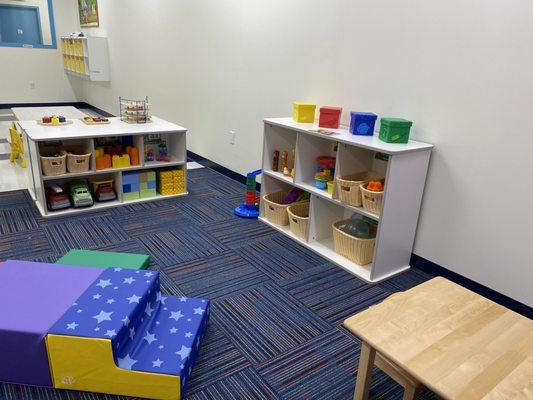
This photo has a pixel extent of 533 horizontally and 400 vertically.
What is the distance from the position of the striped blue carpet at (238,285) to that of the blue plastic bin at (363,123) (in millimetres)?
905

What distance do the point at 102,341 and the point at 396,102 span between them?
2191 mm

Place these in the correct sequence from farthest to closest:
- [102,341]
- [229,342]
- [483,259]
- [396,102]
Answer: [396,102]
[483,259]
[229,342]
[102,341]

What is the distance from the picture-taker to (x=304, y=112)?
121 inches

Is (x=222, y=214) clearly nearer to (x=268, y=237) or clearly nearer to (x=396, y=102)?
(x=268, y=237)

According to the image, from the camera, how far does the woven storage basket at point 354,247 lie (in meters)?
2.65

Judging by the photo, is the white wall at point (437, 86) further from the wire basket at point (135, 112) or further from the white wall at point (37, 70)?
the white wall at point (37, 70)

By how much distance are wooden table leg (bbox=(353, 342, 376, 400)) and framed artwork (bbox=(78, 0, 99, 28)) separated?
284 inches

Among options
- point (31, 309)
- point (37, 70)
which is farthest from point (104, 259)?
point (37, 70)

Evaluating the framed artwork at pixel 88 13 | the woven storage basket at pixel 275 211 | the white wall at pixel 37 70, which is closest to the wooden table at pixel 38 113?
the framed artwork at pixel 88 13

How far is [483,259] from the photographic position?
2418 mm

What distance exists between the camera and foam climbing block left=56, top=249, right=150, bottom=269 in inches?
95.6

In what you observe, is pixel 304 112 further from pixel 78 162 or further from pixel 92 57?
pixel 92 57

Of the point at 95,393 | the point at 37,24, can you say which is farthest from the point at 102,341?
the point at 37,24

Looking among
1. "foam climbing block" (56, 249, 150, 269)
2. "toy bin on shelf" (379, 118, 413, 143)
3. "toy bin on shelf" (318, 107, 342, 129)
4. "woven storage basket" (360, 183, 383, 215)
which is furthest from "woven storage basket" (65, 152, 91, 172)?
"toy bin on shelf" (379, 118, 413, 143)
